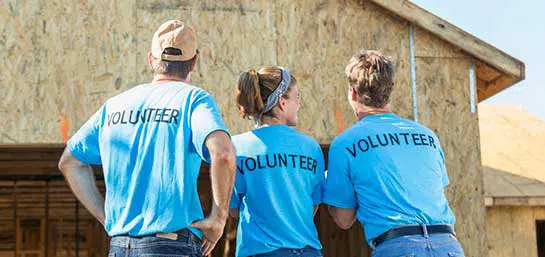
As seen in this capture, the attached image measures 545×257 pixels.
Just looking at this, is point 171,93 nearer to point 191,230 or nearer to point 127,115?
point 127,115

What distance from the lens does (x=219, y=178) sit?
12.3 feet

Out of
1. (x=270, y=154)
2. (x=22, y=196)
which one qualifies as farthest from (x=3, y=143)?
(x=22, y=196)

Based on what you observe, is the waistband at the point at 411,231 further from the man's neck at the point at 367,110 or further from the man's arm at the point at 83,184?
the man's arm at the point at 83,184

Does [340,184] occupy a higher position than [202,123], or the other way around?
[202,123]

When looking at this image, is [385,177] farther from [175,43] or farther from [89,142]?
[89,142]

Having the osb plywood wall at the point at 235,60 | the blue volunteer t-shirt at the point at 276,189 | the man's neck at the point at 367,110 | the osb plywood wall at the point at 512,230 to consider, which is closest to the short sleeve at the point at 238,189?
the blue volunteer t-shirt at the point at 276,189

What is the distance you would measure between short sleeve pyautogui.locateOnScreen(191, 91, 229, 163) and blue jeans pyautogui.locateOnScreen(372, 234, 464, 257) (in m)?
1.00

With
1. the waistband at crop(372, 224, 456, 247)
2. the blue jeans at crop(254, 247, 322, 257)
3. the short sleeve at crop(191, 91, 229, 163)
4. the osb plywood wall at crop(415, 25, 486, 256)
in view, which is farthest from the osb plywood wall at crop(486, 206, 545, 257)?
the short sleeve at crop(191, 91, 229, 163)

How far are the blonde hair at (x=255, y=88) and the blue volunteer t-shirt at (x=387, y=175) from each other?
1.48ft

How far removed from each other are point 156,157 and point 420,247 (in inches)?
52.0

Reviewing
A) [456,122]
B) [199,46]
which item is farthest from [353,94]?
[456,122]

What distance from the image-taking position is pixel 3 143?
780 centimetres

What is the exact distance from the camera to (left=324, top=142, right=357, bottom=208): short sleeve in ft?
14.3

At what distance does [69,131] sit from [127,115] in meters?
4.16
